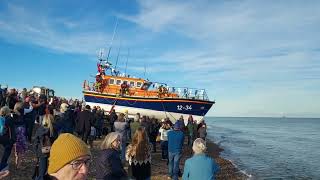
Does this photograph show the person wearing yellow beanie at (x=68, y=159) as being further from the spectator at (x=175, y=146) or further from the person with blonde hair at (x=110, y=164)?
the spectator at (x=175, y=146)

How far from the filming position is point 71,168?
3.13m

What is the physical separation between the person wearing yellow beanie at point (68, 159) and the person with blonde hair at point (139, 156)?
4974mm

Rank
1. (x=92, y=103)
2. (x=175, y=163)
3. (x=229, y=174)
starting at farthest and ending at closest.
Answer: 1. (x=92, y=103)
2. (x=229, y=174)
3. (x=175, y=163)

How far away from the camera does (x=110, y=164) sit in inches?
248

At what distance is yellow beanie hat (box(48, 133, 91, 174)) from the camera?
3097 millimetres

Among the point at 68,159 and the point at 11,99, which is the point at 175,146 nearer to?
the point at 11,99

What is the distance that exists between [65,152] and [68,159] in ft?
0.18

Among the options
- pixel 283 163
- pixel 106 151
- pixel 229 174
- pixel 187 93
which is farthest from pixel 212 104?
pixel 106 151

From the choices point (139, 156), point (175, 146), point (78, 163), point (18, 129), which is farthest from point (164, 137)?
point (78, 163)

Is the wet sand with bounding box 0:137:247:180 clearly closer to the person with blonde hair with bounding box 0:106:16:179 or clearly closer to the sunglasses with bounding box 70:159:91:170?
the person with blonde hair with bounding box 0:106:16:179

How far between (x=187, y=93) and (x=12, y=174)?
26.1m

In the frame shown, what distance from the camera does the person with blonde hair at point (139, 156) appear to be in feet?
→ 27.1

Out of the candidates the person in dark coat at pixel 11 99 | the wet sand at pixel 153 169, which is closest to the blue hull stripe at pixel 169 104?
the wet sand at pixel 153 169

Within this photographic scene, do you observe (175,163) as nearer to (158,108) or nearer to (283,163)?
(283,163)
